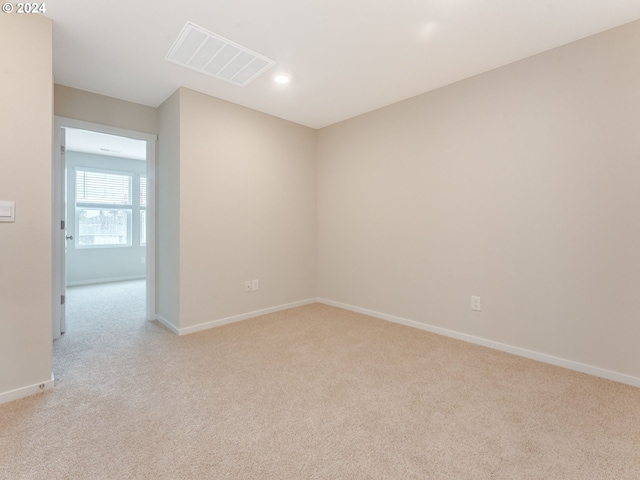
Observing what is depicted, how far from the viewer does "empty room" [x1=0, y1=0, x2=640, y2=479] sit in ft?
5.09

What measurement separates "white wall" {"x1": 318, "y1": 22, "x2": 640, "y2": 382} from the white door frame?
2477 mm

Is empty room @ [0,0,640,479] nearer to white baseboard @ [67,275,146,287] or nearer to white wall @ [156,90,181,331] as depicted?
white wall @ [156,90,181,331]

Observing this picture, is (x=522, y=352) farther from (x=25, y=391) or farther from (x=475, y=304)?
(x=25, y=391)

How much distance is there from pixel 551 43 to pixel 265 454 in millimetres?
3322

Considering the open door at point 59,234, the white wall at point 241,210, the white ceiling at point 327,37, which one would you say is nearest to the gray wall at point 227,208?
the white wall at point 241,210

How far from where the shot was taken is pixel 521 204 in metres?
2.49

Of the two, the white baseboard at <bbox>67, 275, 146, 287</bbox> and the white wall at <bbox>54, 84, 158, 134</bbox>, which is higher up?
the white wall at <bbox>54, 84, 158, 134</bbox>

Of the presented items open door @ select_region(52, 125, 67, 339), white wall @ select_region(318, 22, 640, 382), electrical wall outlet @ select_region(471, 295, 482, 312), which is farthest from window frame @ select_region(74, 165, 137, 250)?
electrical wall outlet @ select_region(471, 295, 482, 312)

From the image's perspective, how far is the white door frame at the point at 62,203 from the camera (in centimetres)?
291

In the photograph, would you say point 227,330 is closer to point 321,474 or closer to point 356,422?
point 356,422

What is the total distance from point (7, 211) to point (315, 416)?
2.22m

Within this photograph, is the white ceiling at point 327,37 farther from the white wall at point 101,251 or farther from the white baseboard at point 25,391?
the white wall at point 101,251

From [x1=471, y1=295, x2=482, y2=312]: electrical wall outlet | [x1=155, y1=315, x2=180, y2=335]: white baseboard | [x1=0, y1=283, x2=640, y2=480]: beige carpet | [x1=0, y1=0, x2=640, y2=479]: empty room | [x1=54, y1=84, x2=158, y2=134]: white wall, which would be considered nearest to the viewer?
[x1=0, y1=283, x2=640, y2=480]: beige carpet

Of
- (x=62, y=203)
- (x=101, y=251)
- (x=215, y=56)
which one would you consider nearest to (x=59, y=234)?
(x=62, y=203)
